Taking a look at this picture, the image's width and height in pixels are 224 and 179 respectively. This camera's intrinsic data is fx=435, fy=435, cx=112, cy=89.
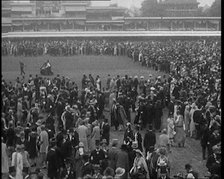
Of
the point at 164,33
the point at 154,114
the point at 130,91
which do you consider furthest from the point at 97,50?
the point at 154,114

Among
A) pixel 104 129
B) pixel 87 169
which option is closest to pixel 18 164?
pixel 87 169

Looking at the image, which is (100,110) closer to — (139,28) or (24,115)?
(24,115)

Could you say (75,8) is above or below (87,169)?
above

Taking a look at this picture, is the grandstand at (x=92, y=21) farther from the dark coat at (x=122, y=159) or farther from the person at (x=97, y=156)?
the dark coat at (x=122, y=159)

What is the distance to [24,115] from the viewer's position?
12945 millimetres

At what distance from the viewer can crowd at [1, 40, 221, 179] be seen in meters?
8.20

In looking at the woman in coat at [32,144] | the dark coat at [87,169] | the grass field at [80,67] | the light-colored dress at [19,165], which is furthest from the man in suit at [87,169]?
the grass field at [80,67]

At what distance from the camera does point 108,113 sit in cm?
1566

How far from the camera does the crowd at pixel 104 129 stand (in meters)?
8.20

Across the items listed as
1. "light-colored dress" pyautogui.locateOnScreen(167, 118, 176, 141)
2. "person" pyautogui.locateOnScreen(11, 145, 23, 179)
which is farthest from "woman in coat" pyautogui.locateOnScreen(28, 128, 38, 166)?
"light-colored dress" pyautogui.locateOnScreen(167, 118, 176, 141)

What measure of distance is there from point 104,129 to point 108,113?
486 centimetres

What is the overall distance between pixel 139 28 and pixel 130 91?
34.7 meters

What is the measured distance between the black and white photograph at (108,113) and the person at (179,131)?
3 cm

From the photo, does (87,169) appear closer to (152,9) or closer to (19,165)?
(19,165)
